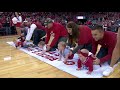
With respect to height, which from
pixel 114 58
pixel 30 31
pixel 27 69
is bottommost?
pixel 27 69

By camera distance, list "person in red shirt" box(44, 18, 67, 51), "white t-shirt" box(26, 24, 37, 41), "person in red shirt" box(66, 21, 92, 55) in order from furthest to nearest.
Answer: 1. "white t-shirt" box(26, 24, 37, 41)
2. "person in red shirt" box(44, 18, 67, 51)
3. "person in red shirt" box(66, 21, 92, 55)

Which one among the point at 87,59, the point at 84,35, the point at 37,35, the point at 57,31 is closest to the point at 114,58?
the point at 87,59

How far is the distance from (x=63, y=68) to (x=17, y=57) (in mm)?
974

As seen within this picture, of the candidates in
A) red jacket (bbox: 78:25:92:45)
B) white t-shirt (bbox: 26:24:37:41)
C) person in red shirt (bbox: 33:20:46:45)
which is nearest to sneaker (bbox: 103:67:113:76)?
red jacket (bbox: 78:25:92:45)

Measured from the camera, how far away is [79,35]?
2.56 metres

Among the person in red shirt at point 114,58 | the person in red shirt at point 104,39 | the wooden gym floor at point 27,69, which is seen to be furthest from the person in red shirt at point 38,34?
the person in red shirt at point 114,58

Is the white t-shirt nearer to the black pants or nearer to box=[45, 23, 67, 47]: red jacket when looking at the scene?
the black pants

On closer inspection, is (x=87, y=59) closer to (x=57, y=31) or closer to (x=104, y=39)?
(x=104, y=39)

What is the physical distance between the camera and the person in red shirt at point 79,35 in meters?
2.49

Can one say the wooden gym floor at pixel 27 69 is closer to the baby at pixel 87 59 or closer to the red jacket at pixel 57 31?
the baby at pixel 87 59

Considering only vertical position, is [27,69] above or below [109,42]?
below

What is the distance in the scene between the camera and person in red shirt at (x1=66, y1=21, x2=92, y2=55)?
2.49 m
